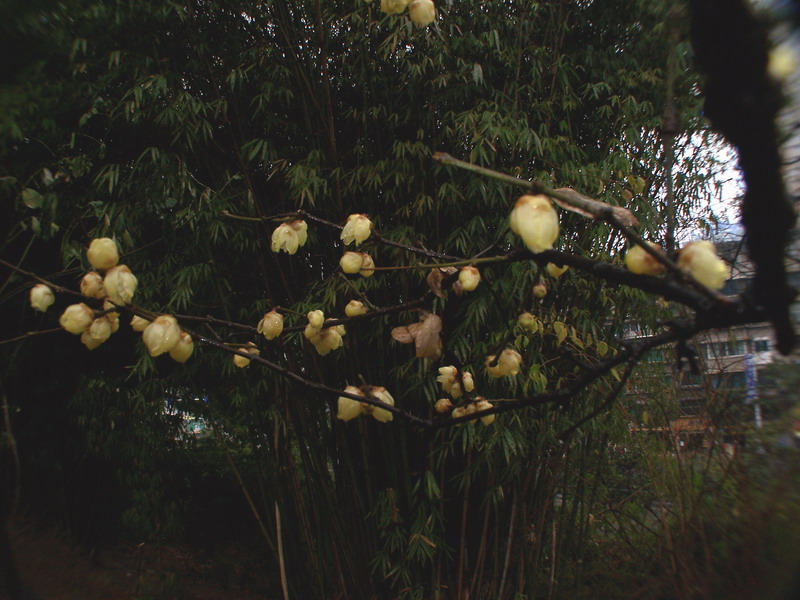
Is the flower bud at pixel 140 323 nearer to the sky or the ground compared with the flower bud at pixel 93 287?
nearer to the ground

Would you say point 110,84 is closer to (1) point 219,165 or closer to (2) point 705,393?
(1) point 219,165

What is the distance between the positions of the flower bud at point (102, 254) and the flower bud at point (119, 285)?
0.10 feet

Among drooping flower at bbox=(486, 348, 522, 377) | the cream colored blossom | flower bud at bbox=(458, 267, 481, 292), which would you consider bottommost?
drooping flower at bbox=(486, 348, 522, 377)

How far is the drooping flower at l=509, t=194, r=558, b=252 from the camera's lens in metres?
0.44

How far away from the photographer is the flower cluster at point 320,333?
79 cm

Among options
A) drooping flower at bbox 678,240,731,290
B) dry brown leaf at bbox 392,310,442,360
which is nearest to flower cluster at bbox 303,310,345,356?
A: dry brown leaf at bbox 392,310,442,360

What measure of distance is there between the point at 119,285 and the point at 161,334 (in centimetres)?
8

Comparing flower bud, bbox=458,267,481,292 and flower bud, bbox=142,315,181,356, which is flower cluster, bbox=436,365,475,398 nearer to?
flower bud, bbox=458,267,481,292

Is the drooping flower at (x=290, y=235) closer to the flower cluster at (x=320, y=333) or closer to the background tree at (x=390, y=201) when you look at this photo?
the flower cluster at (x=320, y=333)

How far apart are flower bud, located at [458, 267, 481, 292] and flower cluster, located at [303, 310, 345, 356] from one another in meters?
0.24

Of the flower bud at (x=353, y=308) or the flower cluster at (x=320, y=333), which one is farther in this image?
the flower bud at (x=353, y=308)

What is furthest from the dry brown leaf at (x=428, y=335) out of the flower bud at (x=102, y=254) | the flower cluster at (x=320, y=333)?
the flower bud at (x=102, y=254)

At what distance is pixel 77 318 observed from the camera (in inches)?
27.2

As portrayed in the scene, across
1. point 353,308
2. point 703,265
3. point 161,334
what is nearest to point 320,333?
point 353,308
